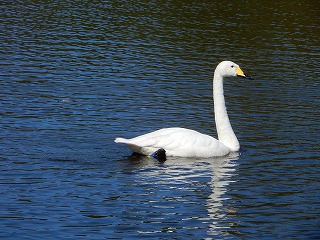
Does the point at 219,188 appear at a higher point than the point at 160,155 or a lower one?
lower

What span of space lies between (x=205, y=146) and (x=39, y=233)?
216 inches

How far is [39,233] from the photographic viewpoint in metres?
11.4

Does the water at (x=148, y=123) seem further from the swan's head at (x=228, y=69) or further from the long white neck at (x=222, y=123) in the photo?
Result: the swan's head at (x=228, y=69)

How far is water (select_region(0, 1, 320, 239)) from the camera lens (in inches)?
486

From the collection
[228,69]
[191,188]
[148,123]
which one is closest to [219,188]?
[191,188]

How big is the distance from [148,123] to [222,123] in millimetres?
1860

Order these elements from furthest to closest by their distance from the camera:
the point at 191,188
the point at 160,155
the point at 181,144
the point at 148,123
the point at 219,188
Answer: the point at 148,123, the point at 181,144, the point at 160,155, the point at 219,188, the point at 191,188

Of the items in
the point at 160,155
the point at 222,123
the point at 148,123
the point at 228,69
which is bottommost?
the point at 160,155

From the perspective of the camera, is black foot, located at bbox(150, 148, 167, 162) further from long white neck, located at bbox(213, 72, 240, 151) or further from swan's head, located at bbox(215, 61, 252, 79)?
swan's head, located at bbox(215, 61, 252, 79)

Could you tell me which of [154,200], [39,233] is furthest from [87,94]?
[39,233]

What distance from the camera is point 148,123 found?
1855 centimetres

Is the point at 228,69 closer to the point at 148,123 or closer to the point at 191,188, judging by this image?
the point at 148,123

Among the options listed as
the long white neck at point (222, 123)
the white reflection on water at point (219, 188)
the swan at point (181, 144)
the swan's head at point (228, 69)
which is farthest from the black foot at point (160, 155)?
the swan's head at point (228, 69)

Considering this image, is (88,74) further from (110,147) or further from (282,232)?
Result: (282,232)
